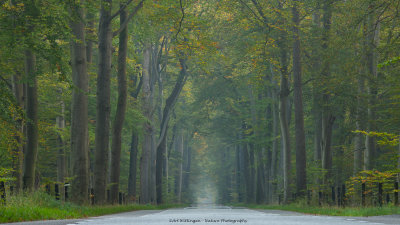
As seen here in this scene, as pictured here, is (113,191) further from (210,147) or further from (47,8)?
(210,147)

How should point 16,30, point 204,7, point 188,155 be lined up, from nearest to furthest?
point 16,30 < point 204,7 < point 188,155

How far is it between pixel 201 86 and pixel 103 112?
24186mm

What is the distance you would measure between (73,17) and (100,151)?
584 cm

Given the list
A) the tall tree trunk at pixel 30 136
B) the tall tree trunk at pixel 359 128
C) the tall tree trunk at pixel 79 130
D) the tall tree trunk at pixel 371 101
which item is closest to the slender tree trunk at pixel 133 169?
the tall tree trunk at pixel 359 128

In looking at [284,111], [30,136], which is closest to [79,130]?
[30,136]

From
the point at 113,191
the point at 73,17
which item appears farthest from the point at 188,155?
the point at 73,17

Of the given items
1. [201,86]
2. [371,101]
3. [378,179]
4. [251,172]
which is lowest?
[251,172]

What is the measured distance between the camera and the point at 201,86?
1693 inches

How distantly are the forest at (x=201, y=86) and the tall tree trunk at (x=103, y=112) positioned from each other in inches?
1.6

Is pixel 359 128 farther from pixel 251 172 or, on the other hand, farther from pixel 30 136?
pixel 251 172

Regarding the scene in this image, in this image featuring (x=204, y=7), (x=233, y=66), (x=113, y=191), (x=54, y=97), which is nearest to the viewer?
(x=113, y=191)

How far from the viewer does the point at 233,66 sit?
40031 mm

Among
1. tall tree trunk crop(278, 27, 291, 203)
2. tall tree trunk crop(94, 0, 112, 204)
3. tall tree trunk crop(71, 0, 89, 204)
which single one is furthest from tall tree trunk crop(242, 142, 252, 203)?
tall tree trunk crop(71, 0, 89, 204)

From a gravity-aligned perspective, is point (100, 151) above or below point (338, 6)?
below
